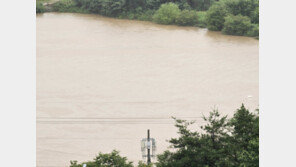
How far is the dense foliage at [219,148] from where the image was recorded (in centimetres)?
454

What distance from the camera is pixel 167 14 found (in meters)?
18.9

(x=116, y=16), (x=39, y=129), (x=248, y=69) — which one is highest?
(x=116, y=16)

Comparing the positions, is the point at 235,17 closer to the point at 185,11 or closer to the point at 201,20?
the point at 201,20

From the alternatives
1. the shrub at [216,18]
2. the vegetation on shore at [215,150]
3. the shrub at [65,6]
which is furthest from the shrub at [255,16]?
the vegetation on shore at [215,150]

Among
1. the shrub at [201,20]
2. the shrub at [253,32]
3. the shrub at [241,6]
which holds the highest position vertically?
the shrub at [241,6]

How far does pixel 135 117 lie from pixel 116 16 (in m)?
10.1

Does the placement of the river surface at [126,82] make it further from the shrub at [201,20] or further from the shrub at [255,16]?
the shrub at [255,16]

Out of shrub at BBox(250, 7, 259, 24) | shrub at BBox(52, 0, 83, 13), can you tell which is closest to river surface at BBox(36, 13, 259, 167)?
shrub at BBox(250, 7, 259, 24)

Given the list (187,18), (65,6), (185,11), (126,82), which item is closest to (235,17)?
(187,18)

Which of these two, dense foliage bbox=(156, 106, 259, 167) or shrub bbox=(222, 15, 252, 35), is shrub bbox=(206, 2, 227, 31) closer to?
shrub bbox=(222, 15, 252, 35)

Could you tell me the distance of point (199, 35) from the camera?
1761cm

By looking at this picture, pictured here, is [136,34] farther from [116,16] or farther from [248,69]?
[248,69]

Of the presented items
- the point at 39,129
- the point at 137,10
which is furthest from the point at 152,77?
the point at 137,10

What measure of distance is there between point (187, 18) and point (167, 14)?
2.84ft
